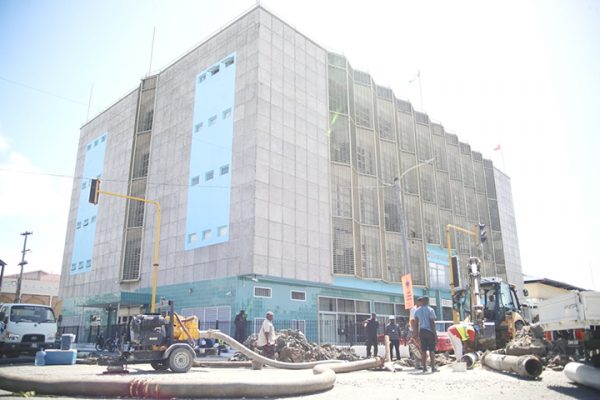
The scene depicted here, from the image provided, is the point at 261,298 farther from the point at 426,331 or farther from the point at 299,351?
the point at 426,331

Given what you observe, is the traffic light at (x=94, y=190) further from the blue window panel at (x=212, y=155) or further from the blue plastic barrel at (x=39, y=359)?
the blue window panel at (x=212, y=155)

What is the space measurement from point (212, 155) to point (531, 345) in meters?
21.9

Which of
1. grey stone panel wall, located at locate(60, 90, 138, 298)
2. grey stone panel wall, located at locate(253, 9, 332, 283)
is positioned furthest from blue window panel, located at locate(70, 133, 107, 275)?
grey stone panel wall, located at locate(253, 9, 332, 283)

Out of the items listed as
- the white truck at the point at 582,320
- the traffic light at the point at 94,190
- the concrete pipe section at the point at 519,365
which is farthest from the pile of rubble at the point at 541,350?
the traffic light at the point at 94,190

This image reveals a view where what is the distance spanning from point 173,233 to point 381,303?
618 inches

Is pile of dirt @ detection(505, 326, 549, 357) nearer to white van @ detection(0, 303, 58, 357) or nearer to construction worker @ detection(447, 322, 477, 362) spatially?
construction worker @ detection(447, 322, 477, 362)

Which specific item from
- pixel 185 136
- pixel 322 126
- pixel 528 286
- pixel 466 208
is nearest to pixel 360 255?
pixel 322 126

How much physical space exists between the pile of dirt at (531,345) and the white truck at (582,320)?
1.91m

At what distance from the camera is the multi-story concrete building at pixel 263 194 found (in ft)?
84.3

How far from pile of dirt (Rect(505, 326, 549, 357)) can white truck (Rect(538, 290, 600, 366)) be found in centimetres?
191

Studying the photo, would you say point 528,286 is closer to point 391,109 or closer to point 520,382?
point 391,109

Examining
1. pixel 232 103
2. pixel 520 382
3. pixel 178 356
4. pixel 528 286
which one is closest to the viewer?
pixel 520 382

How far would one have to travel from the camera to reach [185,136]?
31.5 metres

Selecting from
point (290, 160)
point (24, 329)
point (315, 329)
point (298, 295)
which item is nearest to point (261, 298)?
point (298, 295)
